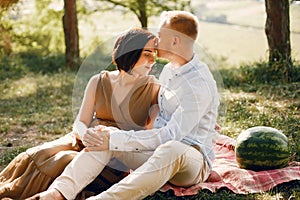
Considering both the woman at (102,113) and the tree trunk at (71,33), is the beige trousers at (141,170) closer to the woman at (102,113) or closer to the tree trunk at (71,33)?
the woman at (102,113)

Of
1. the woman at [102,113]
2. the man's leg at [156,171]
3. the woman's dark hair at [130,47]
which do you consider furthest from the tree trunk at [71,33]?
the man's leg at [156,171]

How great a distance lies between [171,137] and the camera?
11.7ft

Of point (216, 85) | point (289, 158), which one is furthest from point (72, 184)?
point (289, 158)

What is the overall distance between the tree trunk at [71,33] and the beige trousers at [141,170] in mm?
8010

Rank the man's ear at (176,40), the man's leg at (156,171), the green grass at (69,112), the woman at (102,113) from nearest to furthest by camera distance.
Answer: the man's leg at (156,171), the man's ear at (176,40), the woman at (102,113), the green grass at (69,112)

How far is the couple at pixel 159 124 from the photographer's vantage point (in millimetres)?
3420

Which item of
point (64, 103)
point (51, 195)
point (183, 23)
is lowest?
point (64, 103)

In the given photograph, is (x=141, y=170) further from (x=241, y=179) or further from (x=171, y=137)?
(x=241, y=179)

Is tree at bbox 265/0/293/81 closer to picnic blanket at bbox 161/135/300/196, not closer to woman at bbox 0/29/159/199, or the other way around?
picnic blanket at bbox 161/135/300/196

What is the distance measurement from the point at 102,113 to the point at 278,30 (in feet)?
17.0

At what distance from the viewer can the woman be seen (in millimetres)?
3775

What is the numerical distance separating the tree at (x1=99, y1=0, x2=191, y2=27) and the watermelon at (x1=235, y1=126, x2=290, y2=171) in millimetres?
10723

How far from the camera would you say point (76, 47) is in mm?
11570

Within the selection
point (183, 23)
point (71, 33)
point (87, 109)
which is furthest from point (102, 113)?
point (71, 33)
